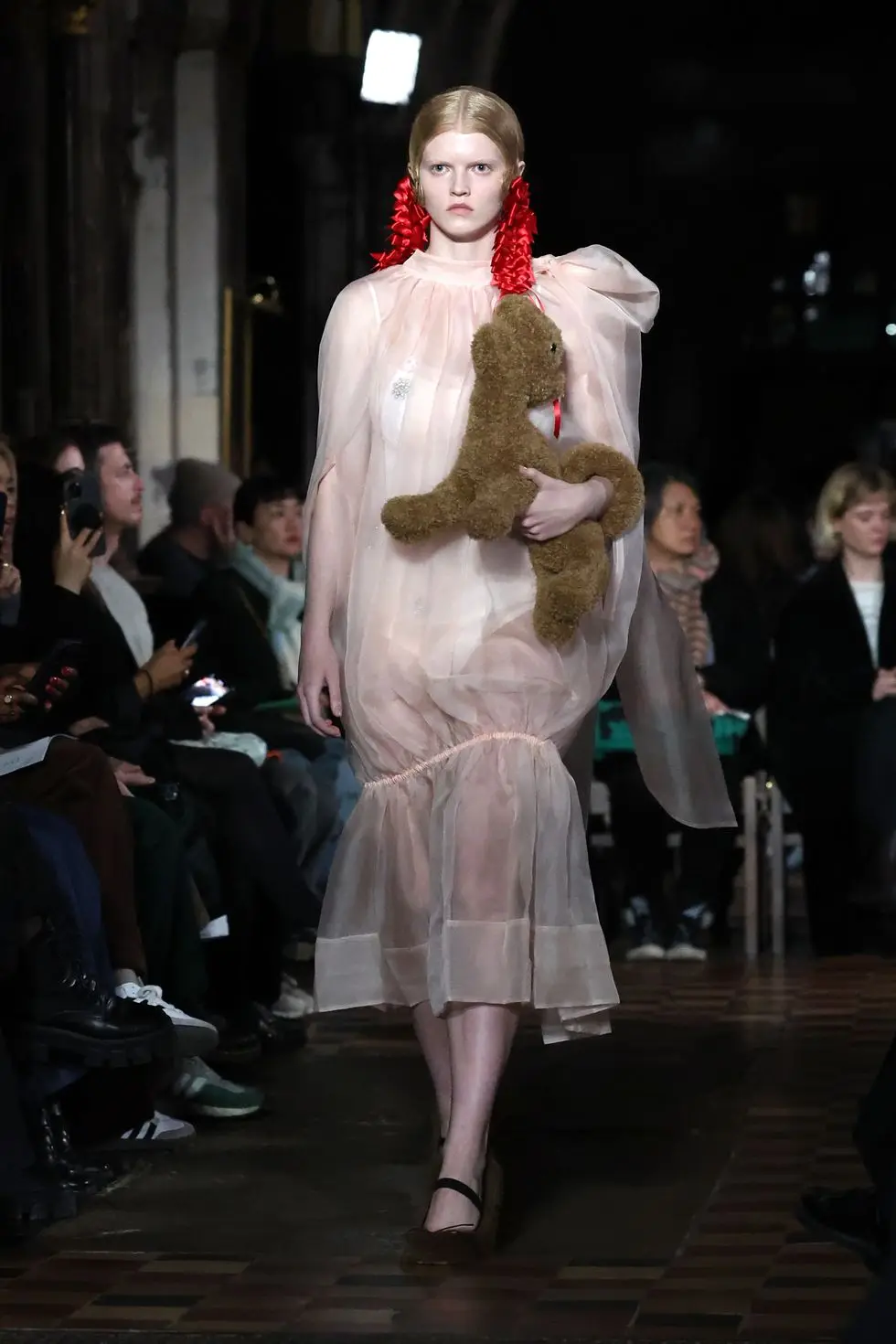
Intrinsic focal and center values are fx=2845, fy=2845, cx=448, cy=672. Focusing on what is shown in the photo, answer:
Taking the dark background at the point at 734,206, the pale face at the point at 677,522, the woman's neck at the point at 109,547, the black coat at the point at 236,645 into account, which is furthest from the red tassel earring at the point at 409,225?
the dark background at the point at 734,206

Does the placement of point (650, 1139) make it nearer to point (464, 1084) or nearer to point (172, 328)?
point (464, 1084)

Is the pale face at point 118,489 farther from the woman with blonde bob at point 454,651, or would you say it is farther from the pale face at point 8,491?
the woman with blonde bob at point 454,651

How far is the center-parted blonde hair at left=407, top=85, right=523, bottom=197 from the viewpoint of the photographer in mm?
4680

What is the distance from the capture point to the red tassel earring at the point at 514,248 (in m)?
4.73

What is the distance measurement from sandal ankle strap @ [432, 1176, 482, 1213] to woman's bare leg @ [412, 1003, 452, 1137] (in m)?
0.25

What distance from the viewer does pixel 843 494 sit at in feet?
29.0

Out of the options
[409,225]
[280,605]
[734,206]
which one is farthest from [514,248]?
[734,206]

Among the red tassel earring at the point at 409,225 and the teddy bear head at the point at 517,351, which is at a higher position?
the red tassel earring at the point at 409,225

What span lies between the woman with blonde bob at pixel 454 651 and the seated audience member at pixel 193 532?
12.0 feet

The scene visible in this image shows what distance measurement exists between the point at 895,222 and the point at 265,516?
2212cm

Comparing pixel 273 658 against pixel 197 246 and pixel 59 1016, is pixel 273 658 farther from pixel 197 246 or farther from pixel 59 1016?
pixel 197 246

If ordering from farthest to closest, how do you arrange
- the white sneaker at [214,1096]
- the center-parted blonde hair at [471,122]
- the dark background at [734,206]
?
the dark background at [734,206]
the white sneaker at [214,1096]
the center-parted blonde hair at [471,122]

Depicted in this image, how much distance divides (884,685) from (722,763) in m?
0.68

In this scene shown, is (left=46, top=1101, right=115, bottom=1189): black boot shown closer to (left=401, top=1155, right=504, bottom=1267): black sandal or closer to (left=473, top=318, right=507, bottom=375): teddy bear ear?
(left=401, top=1155, right=504, bottom=1267): black sandal
